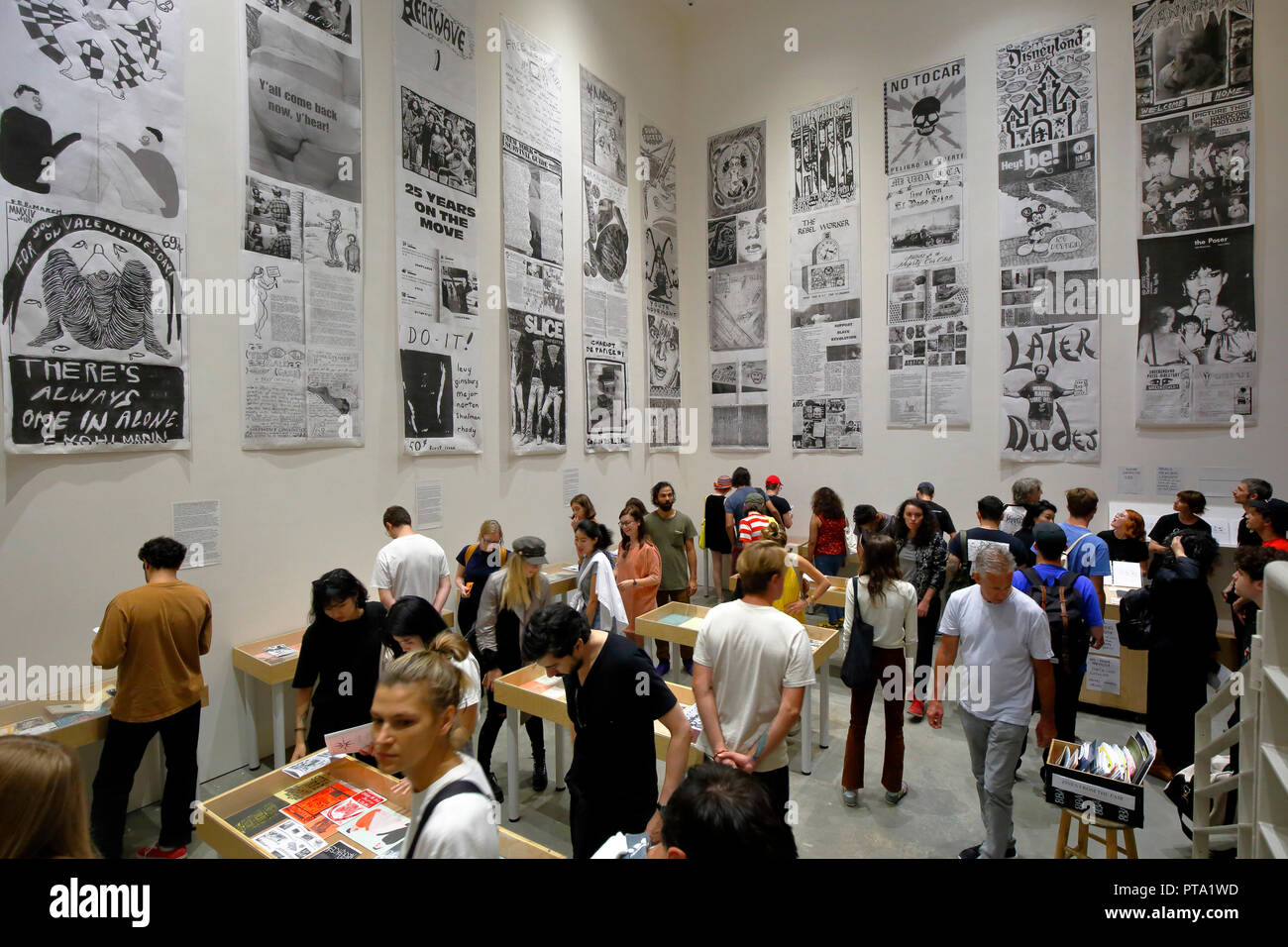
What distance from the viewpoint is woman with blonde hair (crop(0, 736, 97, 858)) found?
50.6 inches

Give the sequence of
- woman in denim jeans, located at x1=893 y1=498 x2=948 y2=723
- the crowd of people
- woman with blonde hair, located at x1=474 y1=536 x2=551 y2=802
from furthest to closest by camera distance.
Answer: woman in denim jeans, located at x1=893 y1=498 x2=948 y2=723, woman with blonde hair, located at x1=474 y1=536 x2=551 y2=802, the crowd of people

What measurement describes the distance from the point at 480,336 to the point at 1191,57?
25.6 ft

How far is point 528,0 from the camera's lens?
7242 mm

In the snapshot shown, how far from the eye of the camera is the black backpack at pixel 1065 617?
3918 millimetres

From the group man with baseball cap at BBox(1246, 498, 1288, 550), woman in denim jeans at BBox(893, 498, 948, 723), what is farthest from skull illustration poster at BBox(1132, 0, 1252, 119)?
woman in denim jeans at BBox(893, 498, 948, 723)

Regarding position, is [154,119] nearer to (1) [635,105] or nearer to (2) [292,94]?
(2) [292,94]

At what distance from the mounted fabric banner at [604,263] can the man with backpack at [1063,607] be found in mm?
5276

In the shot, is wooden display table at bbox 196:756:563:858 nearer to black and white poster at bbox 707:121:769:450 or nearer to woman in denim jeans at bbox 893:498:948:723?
woman in denim jeans at bbox 893:498:948:723

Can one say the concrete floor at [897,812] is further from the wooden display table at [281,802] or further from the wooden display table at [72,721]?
the wooden display table at [281,802]

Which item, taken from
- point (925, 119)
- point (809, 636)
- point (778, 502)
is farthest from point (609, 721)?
point (925, 119)

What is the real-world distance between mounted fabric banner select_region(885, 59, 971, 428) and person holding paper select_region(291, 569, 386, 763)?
277 inches

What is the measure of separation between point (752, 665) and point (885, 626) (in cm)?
156

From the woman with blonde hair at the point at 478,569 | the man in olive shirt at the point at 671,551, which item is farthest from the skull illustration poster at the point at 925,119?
the woman with blonde hair at the point at 478,569

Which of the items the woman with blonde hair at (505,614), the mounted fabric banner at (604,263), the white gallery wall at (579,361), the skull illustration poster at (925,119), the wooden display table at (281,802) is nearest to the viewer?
the wooden display table at (281,802)
